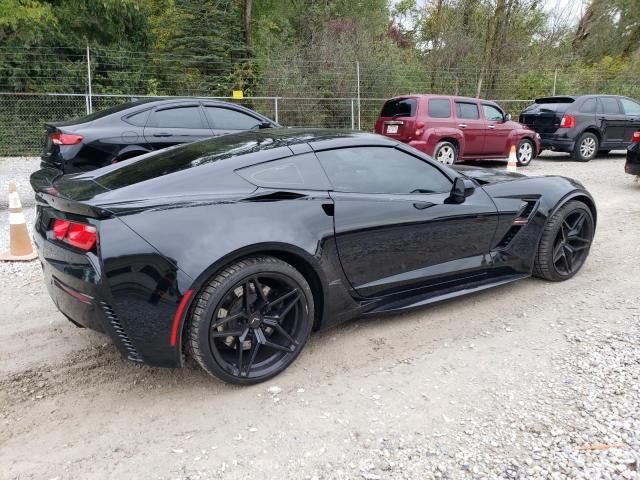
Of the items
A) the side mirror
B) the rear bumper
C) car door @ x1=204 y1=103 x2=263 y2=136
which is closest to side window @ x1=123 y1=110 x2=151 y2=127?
car door @ x1=204 y1=103 x2=263 y2=136

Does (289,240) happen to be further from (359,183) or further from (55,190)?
(55,190)

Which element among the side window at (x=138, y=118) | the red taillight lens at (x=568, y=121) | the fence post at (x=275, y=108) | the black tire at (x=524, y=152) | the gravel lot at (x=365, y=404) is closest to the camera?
the gravel lot at (x=365, y=404)

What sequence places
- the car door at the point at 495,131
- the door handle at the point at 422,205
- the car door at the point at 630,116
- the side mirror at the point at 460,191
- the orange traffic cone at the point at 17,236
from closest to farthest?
the door handle at the point at 422,205 → the side mirror at the point at 460,191 → the orange traffic cone at the point at 17,236 → the car door at the point at 495,131 → the car door at the point at 630,116

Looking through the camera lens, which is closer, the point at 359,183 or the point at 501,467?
the point at 501,467

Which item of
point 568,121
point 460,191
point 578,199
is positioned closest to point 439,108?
point 568,121

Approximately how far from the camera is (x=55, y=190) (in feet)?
9.77

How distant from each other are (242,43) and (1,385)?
686 inches

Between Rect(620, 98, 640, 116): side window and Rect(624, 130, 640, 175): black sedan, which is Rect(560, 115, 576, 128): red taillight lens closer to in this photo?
Rect(620, 98, 640, 116): side window

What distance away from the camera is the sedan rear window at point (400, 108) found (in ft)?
34.4

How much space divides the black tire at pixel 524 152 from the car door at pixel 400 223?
888cm

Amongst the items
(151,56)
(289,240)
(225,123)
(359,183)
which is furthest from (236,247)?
(151,56)

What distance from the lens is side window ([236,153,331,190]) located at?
9.80 feet

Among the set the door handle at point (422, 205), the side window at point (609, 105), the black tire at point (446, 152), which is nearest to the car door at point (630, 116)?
the side window at point (609, 105)

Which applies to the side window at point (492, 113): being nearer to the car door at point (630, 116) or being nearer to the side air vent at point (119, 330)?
the car door at point (630, 116)
